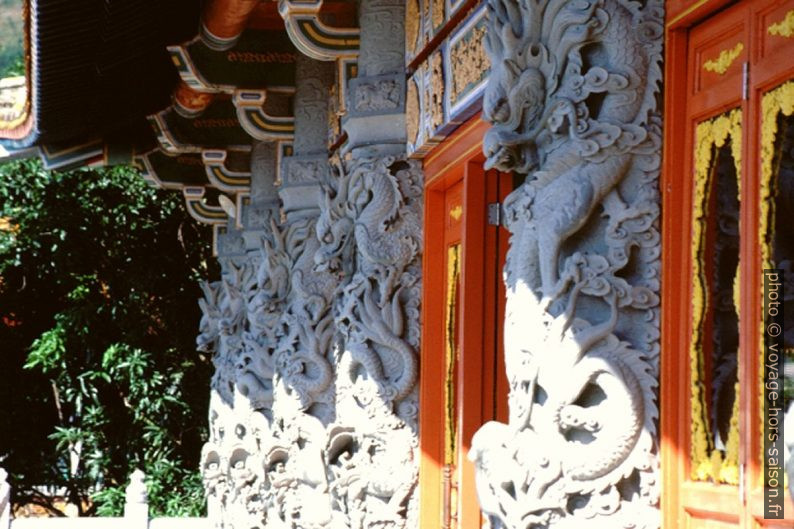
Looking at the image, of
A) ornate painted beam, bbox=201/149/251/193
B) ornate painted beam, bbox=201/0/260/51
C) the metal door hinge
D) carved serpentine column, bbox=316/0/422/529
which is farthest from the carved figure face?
ornate painted beam, bbox=201/149/251/193

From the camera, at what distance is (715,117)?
15.6 ft

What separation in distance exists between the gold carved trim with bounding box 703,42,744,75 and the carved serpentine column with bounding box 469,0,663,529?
0.20m

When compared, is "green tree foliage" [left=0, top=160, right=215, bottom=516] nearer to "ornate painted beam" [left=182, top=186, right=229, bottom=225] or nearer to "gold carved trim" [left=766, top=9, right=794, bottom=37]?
"ornate painted beam" [left=182, top=186, right=229, bottom=225]

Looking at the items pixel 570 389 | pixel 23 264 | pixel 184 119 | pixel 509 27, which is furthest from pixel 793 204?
pixel 23 264

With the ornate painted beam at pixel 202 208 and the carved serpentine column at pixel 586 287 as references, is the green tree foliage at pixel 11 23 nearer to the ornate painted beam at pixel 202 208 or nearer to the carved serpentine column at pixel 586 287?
the ornate painted beam at pixel 202 208

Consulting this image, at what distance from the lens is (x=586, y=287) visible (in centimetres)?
496

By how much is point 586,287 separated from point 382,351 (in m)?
3.58

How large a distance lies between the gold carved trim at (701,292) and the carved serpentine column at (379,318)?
3656 mm

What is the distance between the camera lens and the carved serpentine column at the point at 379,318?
8367mm

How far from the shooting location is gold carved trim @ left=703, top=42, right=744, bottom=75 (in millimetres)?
4648

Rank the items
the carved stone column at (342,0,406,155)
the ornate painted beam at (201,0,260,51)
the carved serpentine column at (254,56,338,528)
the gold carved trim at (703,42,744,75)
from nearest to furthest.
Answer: the gold carved trim at (703,42,744,75) → the carved stone column at (342,0,406,155) → the carved serpentine column at (254,56,338,528) → the ornate painted beam at (201,0,260,51)

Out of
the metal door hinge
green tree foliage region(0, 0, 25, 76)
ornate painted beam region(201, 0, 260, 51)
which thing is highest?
green tree foliage region(0, 0, 25, 76)

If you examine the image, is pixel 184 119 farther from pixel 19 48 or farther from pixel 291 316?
pixel 291 316

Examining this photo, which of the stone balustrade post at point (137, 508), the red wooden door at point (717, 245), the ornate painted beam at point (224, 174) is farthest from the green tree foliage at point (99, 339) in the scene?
the red wooden door at point (717, 245)
